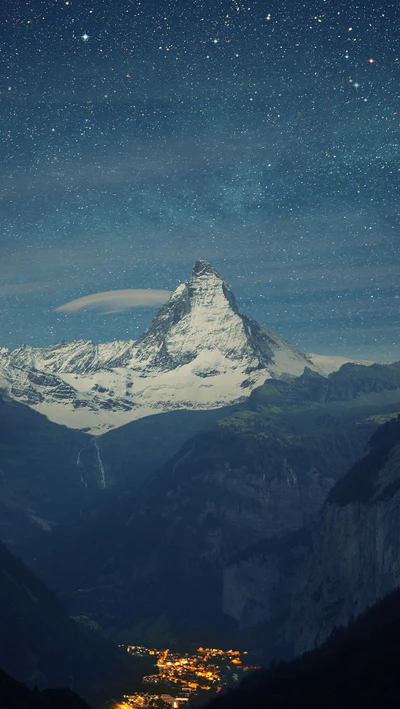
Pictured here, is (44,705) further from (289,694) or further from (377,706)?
(377,706)

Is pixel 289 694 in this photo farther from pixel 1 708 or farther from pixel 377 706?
pixel 1 708

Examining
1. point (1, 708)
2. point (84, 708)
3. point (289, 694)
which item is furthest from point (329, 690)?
point (1, 708)

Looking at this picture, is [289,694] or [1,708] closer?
[1,708]

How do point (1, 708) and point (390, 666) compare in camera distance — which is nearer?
point (1, 708)

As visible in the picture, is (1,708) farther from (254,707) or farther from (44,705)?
(254,707)

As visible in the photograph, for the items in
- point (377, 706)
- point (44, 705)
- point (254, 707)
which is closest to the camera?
point (377, 706)

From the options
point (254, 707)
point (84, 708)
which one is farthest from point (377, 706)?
point (84, 708)

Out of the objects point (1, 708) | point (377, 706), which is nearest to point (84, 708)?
point (1, 708)

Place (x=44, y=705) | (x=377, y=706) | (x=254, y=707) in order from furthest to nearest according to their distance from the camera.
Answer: (x=254, y=707) → (x=44, y=705) → (x=377, y=706)
